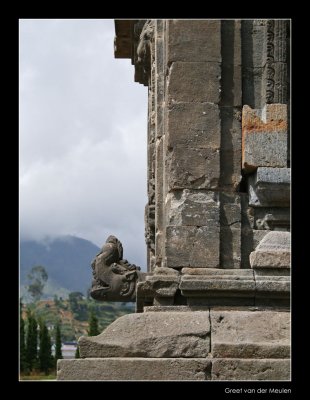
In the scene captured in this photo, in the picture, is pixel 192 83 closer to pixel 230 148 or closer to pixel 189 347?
pixel 230 148

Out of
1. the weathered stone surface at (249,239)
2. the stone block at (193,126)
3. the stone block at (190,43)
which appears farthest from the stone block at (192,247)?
the stone block at (190,43)

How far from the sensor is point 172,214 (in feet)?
34.2

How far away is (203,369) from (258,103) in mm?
2909

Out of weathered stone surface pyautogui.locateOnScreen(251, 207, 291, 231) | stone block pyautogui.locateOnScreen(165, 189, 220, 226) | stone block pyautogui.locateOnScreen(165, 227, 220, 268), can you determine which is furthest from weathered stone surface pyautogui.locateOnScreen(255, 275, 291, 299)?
stone block pyautogui.locateOnScreen(165, 189, 220, 226)

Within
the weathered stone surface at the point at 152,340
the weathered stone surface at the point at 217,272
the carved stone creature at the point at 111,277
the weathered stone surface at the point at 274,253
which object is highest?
the weathered stone surface at the point at 274,253

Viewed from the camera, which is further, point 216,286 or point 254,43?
point 254,43

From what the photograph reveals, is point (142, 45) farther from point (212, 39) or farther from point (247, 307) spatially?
point (247, 307)

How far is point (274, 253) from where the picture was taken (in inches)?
403

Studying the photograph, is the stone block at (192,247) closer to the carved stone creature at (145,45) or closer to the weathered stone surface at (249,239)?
the weathered stone surface at (249,239)

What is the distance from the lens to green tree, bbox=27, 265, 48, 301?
15829cm

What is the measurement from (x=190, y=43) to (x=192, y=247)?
202 cm

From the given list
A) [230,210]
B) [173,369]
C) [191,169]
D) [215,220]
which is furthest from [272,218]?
[173,369]

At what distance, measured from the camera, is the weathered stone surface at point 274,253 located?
401 inches

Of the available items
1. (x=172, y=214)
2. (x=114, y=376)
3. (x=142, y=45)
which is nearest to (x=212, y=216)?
(x=172, y=214)
